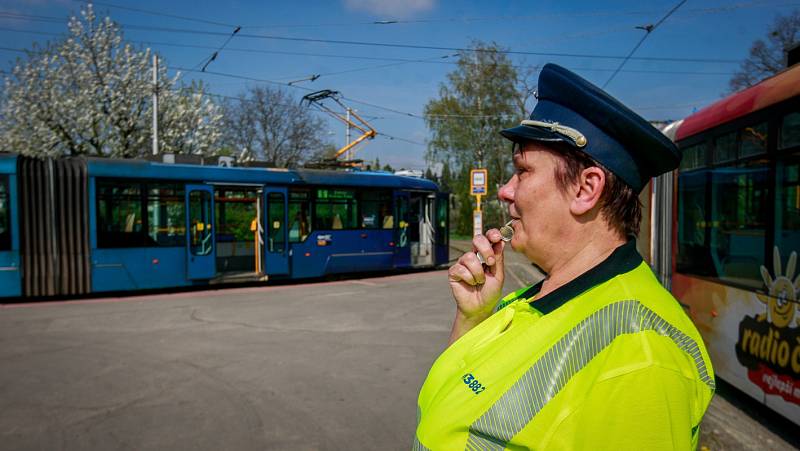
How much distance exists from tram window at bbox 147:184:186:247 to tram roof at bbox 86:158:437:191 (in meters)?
0.30

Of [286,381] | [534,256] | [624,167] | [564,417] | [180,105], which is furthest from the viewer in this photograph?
[180,105]

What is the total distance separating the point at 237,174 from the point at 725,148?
1135 cm

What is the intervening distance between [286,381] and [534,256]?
204 inches

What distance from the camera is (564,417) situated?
3.42ft

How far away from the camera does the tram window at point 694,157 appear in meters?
6.39

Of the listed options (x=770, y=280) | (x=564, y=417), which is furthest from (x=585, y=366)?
(x=770, y=280)

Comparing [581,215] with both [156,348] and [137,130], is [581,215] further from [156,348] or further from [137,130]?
[137,130]

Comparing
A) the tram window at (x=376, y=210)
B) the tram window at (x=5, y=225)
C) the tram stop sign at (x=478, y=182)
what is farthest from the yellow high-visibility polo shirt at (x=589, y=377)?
the tram stop sign at (x=478, y=182)

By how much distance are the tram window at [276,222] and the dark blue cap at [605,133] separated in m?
14.0

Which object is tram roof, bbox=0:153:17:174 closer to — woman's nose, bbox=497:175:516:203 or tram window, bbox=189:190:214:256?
tram window, bbox=189:190:214:256

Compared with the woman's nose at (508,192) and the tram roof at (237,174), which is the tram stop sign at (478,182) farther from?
the woman's nose at (508,192)

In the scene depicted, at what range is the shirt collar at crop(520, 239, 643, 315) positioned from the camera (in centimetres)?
124

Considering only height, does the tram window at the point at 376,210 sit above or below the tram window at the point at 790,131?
below

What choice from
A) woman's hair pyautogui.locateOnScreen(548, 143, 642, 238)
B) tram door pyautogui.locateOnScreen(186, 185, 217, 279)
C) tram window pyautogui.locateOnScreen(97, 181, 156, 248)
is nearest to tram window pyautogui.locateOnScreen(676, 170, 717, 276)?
woman's hair pyautogui.locateOnScreen(548, 143, 642, 238)
